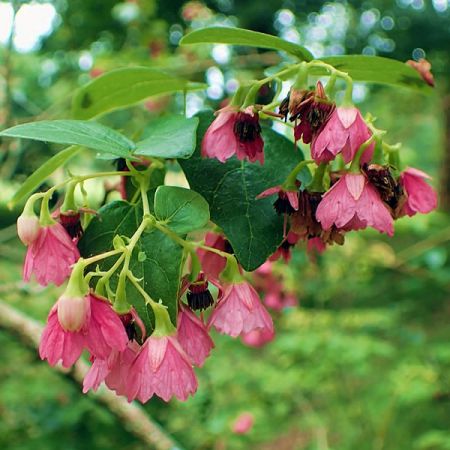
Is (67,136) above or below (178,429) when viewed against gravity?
above

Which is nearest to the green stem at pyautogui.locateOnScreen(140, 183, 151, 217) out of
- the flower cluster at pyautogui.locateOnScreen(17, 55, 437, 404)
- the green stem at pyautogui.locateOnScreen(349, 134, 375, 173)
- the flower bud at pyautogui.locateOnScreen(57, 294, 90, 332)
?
the flower cluster at pyautogui.locateOnScreen(17, 55, 437, 404)

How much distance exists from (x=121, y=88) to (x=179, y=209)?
251mm

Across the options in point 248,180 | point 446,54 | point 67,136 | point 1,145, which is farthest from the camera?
point 446,54

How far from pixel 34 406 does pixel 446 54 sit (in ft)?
17.2

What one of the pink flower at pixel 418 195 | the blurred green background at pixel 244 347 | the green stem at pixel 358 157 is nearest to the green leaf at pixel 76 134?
the green stem at pixel 358 157

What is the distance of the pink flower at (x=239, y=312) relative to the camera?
66cm

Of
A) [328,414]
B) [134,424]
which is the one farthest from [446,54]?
[134,424]

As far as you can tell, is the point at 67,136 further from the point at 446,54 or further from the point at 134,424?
the point at 446,54

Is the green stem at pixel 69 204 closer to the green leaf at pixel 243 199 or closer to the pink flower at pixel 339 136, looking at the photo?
the green leaf at pixel 243 199

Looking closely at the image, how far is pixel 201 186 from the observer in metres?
0.65

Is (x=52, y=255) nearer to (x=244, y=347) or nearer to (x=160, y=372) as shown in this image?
(x=160, y=372)

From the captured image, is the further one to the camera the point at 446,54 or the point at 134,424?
the point at 446,54

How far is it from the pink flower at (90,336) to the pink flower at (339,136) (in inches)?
9.6

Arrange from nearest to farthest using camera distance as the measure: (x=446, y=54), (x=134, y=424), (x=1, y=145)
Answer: (x=134, y=424)
(x=1, y=145)
(x=446, y=54)
